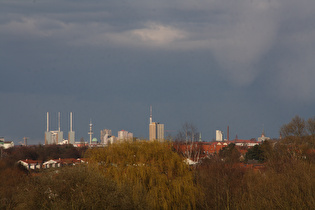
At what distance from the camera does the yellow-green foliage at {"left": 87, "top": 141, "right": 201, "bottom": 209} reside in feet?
75.6

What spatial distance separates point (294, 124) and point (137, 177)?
51608 millimetres

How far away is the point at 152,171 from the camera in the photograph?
86.5 ft

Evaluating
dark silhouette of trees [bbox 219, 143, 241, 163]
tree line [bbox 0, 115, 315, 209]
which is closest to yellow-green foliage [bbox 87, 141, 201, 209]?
tree line [bbox 0, 115, 315, 209]

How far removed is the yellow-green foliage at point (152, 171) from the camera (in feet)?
75.6

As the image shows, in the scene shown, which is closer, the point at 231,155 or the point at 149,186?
the point at 149,186

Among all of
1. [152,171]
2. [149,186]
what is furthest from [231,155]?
[149,186]

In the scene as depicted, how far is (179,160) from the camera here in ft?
94.3

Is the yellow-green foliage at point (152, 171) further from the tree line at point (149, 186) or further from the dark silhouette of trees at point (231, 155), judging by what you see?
the dark silhouette of trees at point (231, 155)

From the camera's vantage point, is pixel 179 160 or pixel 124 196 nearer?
pixel 124 196

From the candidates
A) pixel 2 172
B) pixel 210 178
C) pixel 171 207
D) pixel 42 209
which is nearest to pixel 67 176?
pixel 42 209

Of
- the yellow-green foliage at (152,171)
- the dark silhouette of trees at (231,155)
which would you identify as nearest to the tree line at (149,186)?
the yellow-green foliage at (152,171)

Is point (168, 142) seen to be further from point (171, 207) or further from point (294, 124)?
point (294, 124)

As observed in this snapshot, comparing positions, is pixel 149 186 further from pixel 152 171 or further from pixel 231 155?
pixel 231 155

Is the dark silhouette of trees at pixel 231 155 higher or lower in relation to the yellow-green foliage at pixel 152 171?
lower
